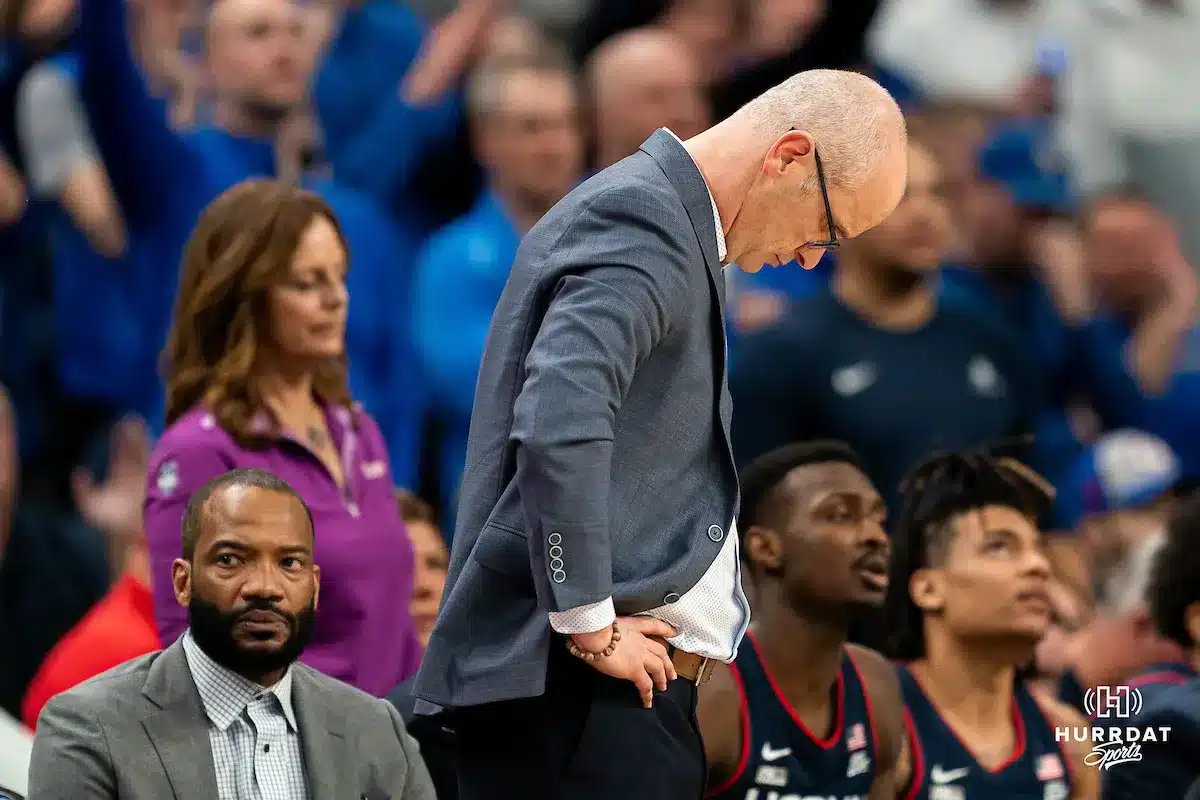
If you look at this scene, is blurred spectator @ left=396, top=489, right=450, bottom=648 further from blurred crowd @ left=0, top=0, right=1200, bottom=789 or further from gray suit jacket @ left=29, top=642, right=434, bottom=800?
gray suit jacket @ left=29, top=642, right=434, bottom=800

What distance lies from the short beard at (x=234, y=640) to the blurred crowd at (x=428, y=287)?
507 mm

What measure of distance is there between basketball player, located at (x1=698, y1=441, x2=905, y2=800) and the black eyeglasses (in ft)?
4.10

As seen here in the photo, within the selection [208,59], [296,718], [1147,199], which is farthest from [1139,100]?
[296,718]

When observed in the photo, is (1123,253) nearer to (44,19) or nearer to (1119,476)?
(1119,476)

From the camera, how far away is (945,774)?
4.48 meters

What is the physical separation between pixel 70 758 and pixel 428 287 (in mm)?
3024

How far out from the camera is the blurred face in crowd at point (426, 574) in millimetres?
4855

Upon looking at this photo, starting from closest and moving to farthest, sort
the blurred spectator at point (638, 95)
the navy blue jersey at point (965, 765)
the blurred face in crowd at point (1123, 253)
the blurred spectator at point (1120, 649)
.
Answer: the navy blue jersey at point (965, 765), the blurred spectator at point (1120, 649), the blurred spectator at point (638, 95), the blurred face in crowd at point (1123, 253)

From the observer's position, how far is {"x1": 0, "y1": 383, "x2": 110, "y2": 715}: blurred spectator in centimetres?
552

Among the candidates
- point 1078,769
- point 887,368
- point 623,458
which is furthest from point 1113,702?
point 623,458

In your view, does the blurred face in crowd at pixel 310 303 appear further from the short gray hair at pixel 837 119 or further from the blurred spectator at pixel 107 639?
the short gray hair at pixel 837 119

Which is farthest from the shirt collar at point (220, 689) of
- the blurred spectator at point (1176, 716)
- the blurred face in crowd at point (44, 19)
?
the blurred face in crowd at point (44, 19)

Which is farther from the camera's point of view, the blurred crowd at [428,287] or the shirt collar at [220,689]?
the blurred crowd at [428,287]

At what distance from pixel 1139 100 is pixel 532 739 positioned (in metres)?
6.10
